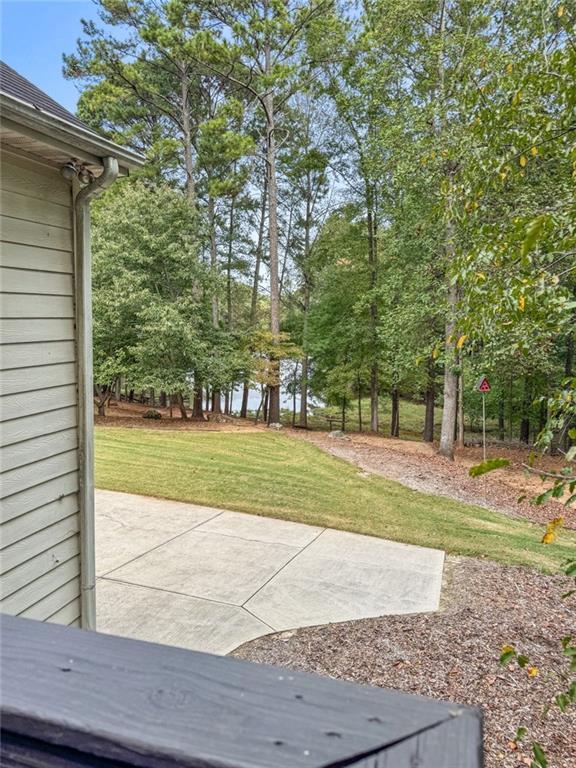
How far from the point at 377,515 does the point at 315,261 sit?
12.4 metres

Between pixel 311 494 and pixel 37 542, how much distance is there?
448cm

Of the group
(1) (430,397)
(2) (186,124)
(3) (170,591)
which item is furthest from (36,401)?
(2) (186,124)

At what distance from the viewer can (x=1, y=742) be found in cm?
50

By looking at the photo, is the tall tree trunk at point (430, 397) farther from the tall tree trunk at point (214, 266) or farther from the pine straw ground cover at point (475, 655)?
the pine straw ground cover at point (475, 655)

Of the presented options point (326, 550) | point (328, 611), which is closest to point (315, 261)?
point (326, 550)

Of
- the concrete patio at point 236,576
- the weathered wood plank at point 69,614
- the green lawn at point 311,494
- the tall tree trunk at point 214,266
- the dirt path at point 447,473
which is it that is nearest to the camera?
the weathered wood plank at point 69,614

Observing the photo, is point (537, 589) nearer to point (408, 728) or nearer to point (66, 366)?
point (66, 366)

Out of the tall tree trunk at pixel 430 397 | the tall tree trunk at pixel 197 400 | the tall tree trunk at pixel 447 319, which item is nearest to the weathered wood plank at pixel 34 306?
the tall tree trunk at pixel 447 319

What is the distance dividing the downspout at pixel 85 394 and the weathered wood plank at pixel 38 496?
0.25 ft

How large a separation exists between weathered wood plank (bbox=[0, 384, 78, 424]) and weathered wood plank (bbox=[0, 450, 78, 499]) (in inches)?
9.8

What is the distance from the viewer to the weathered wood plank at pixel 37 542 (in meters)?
2.32

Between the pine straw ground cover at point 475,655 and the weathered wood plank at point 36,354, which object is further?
the pine straw ground cover at point 475,655

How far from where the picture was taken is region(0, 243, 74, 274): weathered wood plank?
90.5 inches

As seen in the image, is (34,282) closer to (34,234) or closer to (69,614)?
(34,234)
